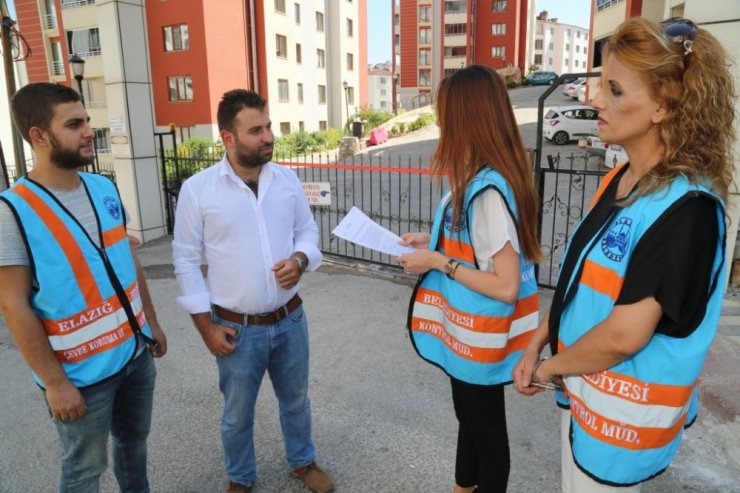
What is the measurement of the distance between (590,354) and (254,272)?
1.54 meters

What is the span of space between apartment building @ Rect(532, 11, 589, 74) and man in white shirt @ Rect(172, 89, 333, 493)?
91.5 metres

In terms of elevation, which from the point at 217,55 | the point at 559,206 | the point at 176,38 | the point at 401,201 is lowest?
the point at 401,201

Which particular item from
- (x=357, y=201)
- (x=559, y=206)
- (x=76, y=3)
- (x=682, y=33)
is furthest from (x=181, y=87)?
(x=682, y=33)

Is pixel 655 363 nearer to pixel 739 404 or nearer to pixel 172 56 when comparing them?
pixel 739 404

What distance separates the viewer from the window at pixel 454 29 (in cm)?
5538

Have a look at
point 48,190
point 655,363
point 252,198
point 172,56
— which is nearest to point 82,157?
point 48,190

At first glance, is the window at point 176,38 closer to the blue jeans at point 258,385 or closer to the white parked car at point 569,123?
the white parked car at point 569,123

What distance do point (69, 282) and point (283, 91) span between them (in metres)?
32.6

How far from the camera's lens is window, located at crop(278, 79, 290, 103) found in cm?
3212

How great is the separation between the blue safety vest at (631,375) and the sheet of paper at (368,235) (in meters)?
0.90

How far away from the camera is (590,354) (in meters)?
1.33

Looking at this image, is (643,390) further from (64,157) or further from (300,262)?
(64,157)

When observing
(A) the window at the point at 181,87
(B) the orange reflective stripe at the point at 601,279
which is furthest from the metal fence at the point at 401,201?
(A) the window at the point at 181,87

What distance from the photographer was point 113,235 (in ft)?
6.95
